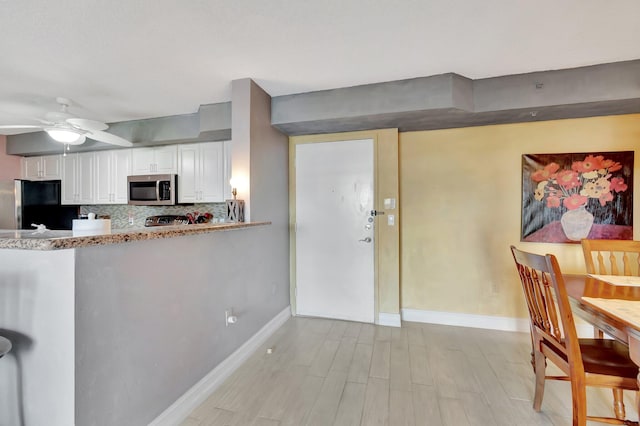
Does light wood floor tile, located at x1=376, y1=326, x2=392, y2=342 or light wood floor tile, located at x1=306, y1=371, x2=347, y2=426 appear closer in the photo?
light wood floor tile, located at x1=306, y1=371, x2=347, y2=426

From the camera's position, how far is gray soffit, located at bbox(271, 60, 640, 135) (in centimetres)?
214

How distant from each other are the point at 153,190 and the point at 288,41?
104 inches

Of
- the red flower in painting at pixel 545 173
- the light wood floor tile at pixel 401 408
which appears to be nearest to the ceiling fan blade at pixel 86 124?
the light wood floor tile at pixel 401 408

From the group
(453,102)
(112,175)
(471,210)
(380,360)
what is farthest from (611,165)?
(112,175)

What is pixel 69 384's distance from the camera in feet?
3.58

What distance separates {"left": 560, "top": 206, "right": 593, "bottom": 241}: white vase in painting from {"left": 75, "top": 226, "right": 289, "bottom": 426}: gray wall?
3.03 m

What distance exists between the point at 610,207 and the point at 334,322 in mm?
2863

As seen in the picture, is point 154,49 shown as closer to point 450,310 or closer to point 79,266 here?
point 79,266

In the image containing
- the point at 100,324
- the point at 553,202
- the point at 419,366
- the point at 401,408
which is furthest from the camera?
the point at 553,202

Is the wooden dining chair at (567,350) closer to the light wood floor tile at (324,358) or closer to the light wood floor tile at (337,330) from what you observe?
the light wood floor tile at (324,358)

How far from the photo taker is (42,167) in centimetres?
397

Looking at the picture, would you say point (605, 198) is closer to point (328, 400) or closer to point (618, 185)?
point (618, 185)

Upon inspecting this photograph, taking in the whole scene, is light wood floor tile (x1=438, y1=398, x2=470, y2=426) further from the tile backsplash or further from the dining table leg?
the tile backsplash

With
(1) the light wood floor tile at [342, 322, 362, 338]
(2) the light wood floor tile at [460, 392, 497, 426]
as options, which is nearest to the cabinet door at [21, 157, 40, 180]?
(1) the light wood floor tile at [342, 322, 362, 338]
